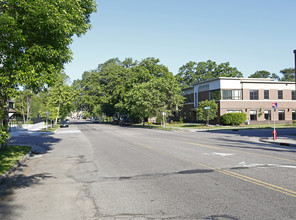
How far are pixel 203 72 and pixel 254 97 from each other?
51.4m

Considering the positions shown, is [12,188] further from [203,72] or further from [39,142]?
[203,72]

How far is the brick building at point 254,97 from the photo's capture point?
158ft

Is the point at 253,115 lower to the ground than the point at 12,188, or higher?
higher

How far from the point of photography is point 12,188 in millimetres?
7355

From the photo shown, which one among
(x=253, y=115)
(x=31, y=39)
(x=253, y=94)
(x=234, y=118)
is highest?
(x=253, y=94)

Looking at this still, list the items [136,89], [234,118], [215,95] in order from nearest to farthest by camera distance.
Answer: [234,118]
[136,89]
[215,95]

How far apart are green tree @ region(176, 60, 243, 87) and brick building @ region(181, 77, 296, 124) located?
4048 cm

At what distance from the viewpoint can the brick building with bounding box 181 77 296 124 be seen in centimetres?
4825

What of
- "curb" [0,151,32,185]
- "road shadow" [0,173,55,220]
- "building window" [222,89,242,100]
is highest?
"building window" [222,89,242,100]

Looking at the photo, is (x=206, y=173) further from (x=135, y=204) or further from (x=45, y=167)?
(x=45, y=167)

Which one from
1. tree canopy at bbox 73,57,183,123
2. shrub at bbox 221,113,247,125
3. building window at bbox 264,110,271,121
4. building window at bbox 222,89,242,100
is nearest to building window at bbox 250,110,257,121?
building window at bbox 264,110,271,121

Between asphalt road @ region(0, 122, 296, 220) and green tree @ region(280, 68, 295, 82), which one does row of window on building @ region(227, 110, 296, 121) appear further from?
green tree @ region(280, 68, 295, 82)

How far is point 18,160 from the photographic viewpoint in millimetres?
11359

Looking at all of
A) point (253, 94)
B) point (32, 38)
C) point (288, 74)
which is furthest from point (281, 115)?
point (288, 74)
